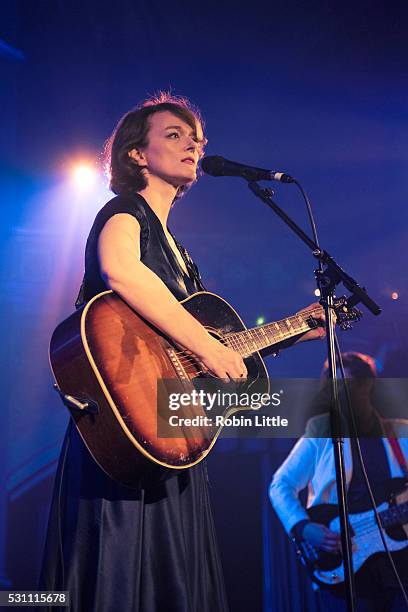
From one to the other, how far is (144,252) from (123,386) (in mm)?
546

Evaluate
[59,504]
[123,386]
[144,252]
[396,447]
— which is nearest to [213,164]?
[144,252]

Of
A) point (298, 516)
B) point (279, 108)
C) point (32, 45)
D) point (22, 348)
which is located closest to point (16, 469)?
point (22, 348)

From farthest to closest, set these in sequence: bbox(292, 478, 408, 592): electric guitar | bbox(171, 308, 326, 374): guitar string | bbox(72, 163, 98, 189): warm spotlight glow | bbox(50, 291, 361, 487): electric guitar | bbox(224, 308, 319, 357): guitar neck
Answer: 1. bbox(72, 163, 98, 189): warm spotlight glow
2. bbox(292, 478, 408, 592): electric guitar
3. bbox(224, 308, 319, 357): guitar neck
4. bbox(171, 308, 326, 374): guitar string
5. bbox(50, 291, 361, 487): electric guitar

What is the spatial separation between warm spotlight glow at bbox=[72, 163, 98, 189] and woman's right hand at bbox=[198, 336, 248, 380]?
1801 millimetres

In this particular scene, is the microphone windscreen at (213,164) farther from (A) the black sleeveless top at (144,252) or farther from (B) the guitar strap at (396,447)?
(B) the guitar strap at (396,447)

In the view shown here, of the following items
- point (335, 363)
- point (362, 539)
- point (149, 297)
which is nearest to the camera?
point (149, 297)

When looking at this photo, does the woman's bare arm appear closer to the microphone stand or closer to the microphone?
the microphone stand

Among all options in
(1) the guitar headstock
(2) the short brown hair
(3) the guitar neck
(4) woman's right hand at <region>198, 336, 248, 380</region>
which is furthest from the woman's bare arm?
(1) the guitar headstock

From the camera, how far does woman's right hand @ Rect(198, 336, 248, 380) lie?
5.58 ft

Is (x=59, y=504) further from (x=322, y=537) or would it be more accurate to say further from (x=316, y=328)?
(x=322, y=537)

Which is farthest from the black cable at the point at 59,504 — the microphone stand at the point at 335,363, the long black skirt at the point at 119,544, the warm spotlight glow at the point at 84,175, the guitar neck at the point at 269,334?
the warm spotlight glow at the point at 84,175

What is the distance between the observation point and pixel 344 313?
7.02ft

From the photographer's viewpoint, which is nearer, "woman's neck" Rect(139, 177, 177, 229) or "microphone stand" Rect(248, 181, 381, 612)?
"microphone stand" Rect(248, 181, 381, 612)

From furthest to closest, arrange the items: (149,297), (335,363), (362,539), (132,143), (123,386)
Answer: (362,539)
(132,143)
(335,363)
(149,297)
(123,386)
